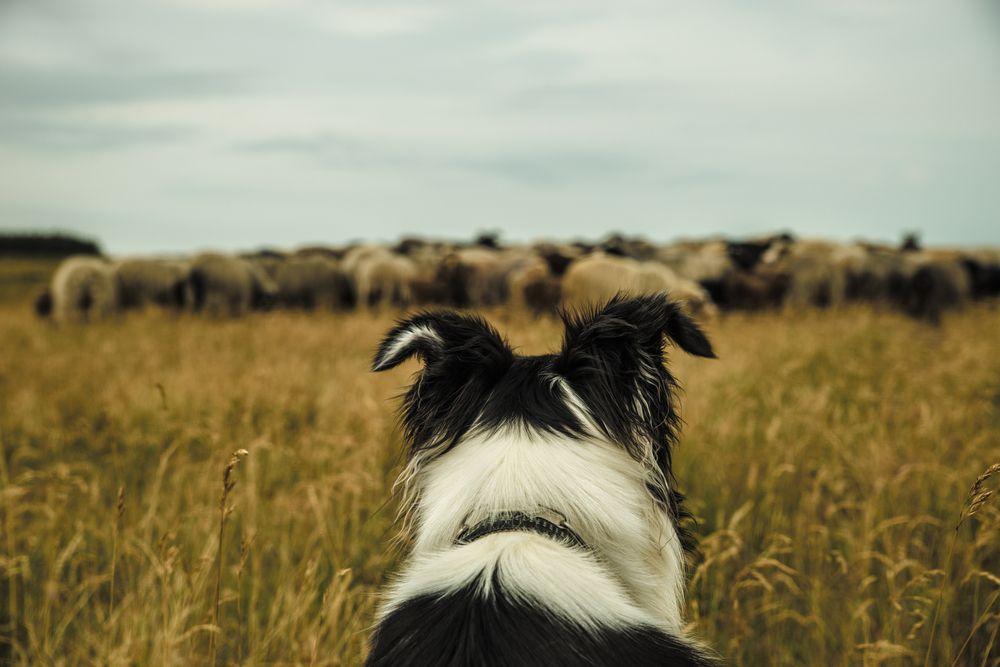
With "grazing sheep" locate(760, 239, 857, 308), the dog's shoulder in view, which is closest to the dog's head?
the dog's shoulder

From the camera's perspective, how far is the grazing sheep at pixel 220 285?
700 inches

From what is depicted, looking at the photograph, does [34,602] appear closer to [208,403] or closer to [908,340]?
[208,403]

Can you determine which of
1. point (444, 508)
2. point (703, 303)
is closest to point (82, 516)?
point (444, 508)

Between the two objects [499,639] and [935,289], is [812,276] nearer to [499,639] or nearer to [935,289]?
[935,289]

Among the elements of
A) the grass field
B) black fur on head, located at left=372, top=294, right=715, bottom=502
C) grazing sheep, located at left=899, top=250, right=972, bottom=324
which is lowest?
the grass field

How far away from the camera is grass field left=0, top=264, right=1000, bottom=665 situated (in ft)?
8.80

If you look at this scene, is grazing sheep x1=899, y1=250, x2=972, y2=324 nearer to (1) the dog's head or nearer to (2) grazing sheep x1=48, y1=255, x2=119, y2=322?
(1) the dog's head

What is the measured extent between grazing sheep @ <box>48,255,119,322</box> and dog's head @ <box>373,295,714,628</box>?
17107 mm

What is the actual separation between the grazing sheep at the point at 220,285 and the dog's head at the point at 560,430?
16.7m

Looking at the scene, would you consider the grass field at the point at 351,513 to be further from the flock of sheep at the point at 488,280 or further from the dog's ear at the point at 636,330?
the flock of sheep at the point at 488,280

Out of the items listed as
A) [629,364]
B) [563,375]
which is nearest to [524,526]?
[563,375]

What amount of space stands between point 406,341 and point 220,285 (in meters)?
17.7

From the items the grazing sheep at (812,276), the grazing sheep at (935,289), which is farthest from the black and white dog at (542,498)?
the grazing sheep at (935,289)

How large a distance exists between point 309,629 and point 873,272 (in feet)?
70.5
